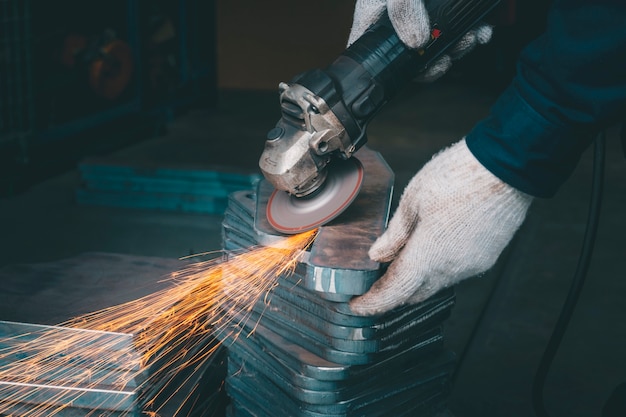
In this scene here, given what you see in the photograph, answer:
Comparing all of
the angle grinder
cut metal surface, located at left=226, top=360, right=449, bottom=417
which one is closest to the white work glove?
the angle grinder

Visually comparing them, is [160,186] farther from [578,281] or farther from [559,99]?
[559,99]

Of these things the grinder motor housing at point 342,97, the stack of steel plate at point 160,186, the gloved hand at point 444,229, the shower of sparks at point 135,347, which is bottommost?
the stack of steel plate at point 160,186

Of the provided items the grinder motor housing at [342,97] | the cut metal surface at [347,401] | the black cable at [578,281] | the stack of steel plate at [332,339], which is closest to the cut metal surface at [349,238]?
the stack of steel plate at [332,339]

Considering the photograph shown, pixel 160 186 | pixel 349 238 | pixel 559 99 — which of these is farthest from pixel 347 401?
pixel 160 186

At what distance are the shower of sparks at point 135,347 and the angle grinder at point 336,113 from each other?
113 millimetres

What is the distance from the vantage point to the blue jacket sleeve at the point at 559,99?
1414mm

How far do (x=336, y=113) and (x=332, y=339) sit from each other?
1.70ft

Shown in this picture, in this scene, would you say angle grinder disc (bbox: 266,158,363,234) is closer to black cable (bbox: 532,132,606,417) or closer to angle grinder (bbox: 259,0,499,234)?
angle grinder (bbox: 259,0,499,234)

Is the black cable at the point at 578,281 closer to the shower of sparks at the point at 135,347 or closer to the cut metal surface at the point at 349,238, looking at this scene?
the cut metal surface at the point at 349,238

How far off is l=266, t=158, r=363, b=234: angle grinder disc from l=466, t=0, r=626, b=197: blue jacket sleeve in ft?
1.43

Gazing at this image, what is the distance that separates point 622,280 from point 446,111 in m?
3.76

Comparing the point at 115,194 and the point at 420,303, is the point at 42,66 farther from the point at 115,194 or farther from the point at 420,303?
the point at 420,303

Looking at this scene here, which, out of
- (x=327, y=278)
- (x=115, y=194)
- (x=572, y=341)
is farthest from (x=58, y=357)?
(x=115, y=194)

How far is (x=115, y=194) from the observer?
432cm
